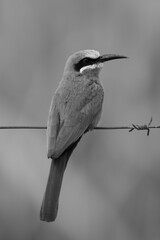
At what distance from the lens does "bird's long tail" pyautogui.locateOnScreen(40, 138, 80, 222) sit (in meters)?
3.42

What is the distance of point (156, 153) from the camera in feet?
15.0

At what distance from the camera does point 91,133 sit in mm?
4562

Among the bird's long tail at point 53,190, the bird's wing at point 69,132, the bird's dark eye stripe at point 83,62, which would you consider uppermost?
the bird's dark eye stripe at point 83,62

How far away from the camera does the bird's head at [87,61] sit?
4.24 meters

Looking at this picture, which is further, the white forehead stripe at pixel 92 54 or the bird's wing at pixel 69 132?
the white forehead stripe at pixel 92 54

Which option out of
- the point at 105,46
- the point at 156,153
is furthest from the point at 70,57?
the point at 156,153

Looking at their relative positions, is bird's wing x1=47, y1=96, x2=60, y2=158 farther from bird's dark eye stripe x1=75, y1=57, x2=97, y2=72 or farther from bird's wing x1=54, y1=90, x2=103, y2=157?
bird's dark eye stripe x1=75, y1=57, x2=97, y2=72

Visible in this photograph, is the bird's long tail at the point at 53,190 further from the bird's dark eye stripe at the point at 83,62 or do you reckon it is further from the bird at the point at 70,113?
the bird's dark eye stripe at the point at 83,62

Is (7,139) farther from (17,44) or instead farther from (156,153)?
(156,153)

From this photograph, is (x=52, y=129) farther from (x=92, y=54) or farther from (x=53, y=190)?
(x=92, y=54)

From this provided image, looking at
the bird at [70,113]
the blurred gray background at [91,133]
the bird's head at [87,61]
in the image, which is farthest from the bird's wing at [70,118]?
the blurred gray background at [91,133]

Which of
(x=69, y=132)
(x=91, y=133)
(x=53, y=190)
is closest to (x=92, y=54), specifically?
(x=91, y=133)

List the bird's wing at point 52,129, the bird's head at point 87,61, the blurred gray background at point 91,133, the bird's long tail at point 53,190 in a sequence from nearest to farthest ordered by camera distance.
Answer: the bird's long tail at point 53,190 < the bird's wing at point 52,129 < the bird's head at point 87,61 < the blurred gray background at point 91,133

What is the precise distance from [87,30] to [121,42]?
23 cm
